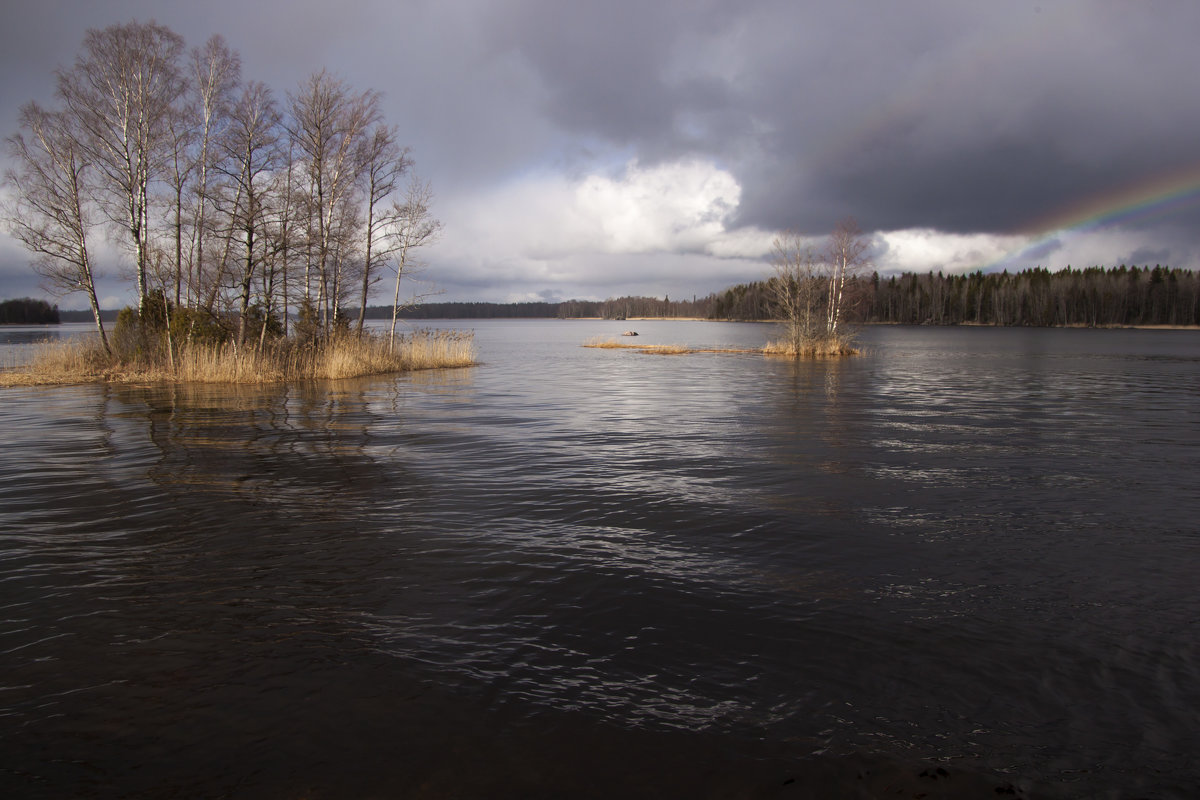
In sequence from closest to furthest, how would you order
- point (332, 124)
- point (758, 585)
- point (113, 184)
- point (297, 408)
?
point (758, 585), point (297, 408), point (113, 184), point (332, 124)

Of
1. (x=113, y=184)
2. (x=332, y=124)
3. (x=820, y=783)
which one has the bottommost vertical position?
(x=820, y=783)

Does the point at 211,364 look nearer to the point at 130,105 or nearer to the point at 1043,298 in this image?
the point at 130,105

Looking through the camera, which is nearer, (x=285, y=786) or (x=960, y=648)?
(x=285, y=786)

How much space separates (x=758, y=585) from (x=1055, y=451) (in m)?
11.4

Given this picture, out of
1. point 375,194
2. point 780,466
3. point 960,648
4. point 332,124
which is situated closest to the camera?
point 960,648

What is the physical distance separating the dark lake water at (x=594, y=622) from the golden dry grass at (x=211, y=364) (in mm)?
13962

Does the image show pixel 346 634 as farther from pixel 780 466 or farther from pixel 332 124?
pixel 332 124

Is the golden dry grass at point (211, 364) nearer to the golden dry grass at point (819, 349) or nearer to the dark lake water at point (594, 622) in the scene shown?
the dark lake water at point (594, 622)

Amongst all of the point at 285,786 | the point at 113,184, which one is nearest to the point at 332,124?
the point at 113,184

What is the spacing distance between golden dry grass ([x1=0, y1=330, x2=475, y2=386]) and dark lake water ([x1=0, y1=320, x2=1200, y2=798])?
1396 centimetres

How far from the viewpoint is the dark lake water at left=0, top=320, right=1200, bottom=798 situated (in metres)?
4.30

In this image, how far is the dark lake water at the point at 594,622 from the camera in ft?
14.1

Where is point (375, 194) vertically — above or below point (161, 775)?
above

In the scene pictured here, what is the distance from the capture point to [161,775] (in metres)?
4.12
